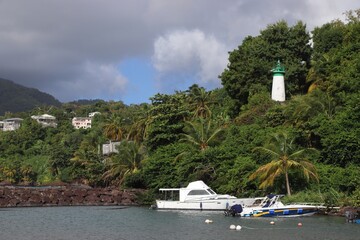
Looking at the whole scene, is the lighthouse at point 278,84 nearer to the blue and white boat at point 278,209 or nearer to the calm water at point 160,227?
the calm water at point 160,227

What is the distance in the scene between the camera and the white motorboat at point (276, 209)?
37.1 meters

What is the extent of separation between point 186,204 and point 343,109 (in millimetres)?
16410

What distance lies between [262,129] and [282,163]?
944 centimetres

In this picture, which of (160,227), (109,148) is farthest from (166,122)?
(160,227)

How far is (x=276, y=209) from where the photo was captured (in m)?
37.1

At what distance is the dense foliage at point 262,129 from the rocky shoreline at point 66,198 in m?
3.25

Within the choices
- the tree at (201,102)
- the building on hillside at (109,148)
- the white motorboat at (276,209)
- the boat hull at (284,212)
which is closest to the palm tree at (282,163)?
the white motorboat at (276,209)

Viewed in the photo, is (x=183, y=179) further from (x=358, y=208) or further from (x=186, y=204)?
(x=358, y=208)

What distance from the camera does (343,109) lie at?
45.4 meters

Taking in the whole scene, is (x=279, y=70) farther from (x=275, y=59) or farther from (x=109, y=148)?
(x=109, y=148)

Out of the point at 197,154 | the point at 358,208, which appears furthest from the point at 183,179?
the point at 358,208

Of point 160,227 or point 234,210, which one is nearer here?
point 160,227

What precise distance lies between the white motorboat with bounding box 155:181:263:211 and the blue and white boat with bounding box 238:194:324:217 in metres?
2.65

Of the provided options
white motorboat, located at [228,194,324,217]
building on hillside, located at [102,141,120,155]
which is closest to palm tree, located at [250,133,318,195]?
white motorboat, located at [228,194,324,217]
